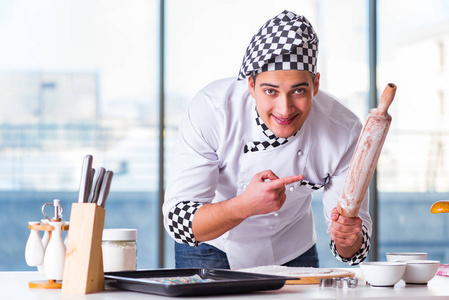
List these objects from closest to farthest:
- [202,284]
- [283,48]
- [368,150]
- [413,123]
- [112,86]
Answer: [202,284] → [368,150] → [283,48] → [112,86] → [413,123]

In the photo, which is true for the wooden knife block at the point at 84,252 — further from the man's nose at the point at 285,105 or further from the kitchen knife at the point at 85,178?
the man's nose at the point at 285,105

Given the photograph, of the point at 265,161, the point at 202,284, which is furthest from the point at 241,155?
the point at 202,284

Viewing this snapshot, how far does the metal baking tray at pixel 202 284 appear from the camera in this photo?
4.00ft

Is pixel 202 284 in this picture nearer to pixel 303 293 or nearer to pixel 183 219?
pixel 303 293

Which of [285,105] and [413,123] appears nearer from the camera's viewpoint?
[285,105]

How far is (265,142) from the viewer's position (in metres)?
1.90

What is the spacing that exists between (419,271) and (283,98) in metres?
0.57

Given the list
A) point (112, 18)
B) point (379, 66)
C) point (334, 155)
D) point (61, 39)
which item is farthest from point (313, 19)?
point (334, 155)

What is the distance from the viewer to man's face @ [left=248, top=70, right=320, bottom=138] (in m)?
1.71

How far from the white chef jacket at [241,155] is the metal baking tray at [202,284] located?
1.42ft

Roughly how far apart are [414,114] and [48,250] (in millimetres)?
3016

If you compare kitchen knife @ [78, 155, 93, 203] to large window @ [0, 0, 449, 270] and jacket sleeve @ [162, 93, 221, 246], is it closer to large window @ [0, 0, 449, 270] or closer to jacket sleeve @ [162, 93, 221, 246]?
jacket sleeve @ [162, 93, 221, 246]

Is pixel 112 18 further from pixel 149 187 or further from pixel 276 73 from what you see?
pixel 276 73

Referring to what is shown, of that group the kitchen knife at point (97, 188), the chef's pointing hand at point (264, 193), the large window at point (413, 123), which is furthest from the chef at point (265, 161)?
the large window at point (413, 123)
